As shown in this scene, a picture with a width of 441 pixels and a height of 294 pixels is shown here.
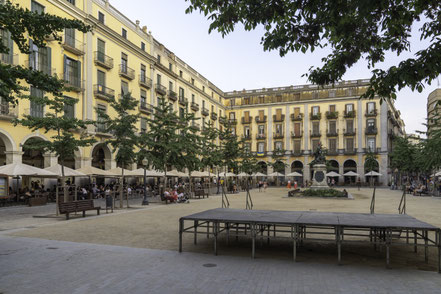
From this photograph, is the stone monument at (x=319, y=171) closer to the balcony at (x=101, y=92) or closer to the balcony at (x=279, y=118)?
the balcony at (x=101, y=92)

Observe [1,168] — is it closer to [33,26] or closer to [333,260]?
[33,26]

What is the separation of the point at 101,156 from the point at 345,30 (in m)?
32.4

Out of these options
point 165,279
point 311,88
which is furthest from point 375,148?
point 165,279

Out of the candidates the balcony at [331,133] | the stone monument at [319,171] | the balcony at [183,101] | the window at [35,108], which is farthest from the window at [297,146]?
the window at [35,108]

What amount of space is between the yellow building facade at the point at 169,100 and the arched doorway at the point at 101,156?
96 millimetres

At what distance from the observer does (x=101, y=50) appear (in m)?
33.6

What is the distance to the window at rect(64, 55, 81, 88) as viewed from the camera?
29.0m

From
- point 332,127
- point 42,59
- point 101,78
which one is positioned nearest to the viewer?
point 42,59

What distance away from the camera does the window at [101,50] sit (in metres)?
32.9

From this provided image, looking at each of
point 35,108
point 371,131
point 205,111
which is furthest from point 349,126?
point 35,108

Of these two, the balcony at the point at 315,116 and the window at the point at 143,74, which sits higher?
the window at the point at 143,74

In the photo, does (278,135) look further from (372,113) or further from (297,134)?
(372,113)

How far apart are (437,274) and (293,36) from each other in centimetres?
544

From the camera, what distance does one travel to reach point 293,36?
725 cm
